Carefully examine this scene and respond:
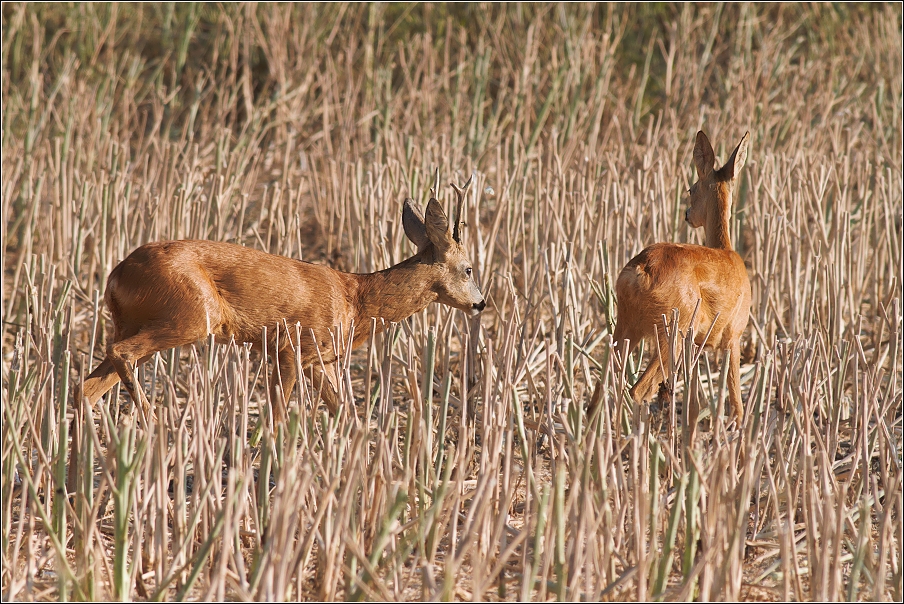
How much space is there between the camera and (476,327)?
4.47m

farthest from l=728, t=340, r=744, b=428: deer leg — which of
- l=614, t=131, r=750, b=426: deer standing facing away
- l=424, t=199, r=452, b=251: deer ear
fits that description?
l=424, t=199, r=452, b=251: deer ear

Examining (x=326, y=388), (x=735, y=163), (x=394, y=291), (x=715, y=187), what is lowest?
(x=326, y=388)

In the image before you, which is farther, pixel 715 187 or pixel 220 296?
pixel 715 187

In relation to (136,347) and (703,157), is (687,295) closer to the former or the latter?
(703,157)

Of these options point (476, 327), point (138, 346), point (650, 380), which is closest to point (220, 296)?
point (138, 346)

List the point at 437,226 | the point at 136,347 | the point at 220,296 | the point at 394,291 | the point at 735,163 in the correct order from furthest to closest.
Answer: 1. the point at 735,163
2. the point at 394,291
3. the point at 437,226
4. the point at 220,296
5. the point at 136,347

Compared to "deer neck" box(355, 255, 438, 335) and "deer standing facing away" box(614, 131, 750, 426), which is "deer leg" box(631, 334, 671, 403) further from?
"deer neck" box(355, 255, 438, 335)

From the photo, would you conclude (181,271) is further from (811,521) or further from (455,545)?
(811,521)

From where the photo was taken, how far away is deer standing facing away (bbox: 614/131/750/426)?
429 centimetres

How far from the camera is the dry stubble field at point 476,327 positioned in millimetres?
2816

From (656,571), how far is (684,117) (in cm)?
678

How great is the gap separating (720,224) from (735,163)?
0.27 meters

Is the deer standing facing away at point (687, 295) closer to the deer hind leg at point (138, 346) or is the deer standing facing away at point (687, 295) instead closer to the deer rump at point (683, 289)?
the deer rump at point (683, 289)

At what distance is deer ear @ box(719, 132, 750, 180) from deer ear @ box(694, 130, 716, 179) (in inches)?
2.6
